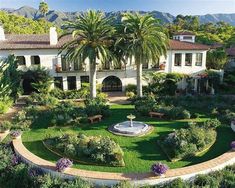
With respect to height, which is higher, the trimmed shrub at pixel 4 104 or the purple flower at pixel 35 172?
the trimmed shrub at pixel 4 104

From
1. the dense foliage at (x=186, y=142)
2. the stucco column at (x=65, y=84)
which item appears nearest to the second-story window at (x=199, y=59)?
the stucco column at (x=65, y=84)

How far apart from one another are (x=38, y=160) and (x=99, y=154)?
3403 mm

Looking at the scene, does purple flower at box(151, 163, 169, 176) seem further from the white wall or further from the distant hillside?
the distant hillside

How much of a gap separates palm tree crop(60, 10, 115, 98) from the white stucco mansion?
610 centimetres

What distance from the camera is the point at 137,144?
18656 millimetres

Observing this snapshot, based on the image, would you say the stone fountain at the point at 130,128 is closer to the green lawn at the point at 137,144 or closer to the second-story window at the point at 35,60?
the green lawn at the point at 137,144

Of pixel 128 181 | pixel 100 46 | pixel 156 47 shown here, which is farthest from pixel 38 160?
pixel 156 47

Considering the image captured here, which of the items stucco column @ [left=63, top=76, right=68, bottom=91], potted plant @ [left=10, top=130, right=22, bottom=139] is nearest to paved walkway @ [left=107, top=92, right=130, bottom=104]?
stucco column @ [left=63, top=76, right=68, bottom=91]

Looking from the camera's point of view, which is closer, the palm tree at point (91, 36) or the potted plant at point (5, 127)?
the potted plant at point (5, 127)

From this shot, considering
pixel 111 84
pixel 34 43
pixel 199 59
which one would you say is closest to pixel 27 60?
pixel 34 43

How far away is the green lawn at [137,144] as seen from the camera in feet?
52.3

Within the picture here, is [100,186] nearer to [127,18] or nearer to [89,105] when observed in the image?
[89,105]

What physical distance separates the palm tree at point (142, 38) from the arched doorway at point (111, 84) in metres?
7.47

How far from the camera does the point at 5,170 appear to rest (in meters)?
16.2
